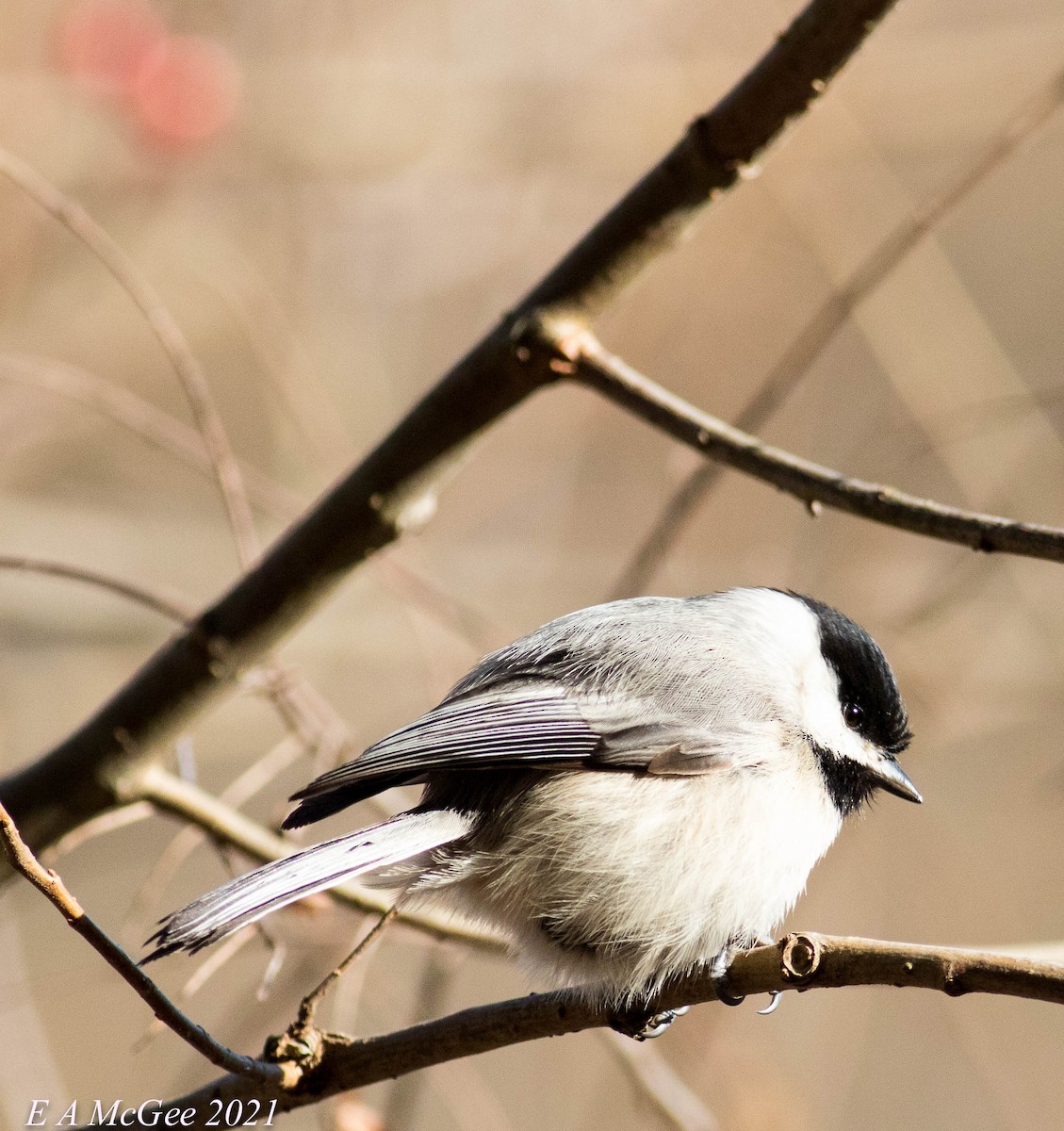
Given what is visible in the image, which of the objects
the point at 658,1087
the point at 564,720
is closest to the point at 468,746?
the point at 564,720

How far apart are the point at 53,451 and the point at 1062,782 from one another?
2784 mm

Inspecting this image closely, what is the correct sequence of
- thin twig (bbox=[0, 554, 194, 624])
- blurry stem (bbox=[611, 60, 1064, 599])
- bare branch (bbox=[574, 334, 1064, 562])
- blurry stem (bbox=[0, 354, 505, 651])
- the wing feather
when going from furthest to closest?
blurry stem (bbox=[0, 354, 505, 651]) < blurry stem (bbox=[611, 60, 1064, 599]) < thin twig (bbox=[0, 554, 194, 624]) < the wing feather < bare branch (bbox=[574, 334, 1064, 562])

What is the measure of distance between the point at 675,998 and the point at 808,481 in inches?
27.6

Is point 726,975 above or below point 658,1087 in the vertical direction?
above

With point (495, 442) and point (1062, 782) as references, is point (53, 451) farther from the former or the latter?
point (1062, 782)

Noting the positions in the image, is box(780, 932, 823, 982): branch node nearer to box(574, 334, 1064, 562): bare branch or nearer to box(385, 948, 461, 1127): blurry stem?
box(574, 334, 1064, 562): bare branch

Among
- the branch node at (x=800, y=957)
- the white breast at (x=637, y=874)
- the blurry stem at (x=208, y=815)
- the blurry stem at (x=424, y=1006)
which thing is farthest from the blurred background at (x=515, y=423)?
the branch node at (x=800, y=957)

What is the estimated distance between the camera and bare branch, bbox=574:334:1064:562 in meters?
1.26

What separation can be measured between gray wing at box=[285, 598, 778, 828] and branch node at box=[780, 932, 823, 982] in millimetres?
509

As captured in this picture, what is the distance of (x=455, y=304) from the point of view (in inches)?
165

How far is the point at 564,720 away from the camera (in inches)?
67.5

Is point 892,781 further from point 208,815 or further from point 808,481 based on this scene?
point 208,815

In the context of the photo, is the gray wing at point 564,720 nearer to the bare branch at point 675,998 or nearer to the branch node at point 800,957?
the bare branch at point 675,998

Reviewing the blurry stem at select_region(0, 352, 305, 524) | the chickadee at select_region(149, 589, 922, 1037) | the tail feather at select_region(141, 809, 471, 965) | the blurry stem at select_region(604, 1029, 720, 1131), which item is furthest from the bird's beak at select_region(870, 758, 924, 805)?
the blurry stem at select_region(0, 352, 305, 524)
